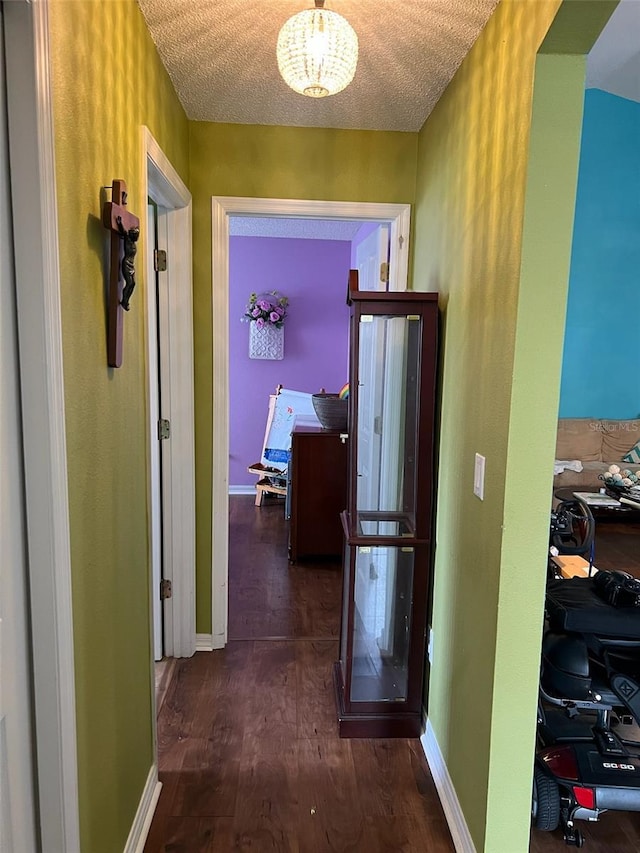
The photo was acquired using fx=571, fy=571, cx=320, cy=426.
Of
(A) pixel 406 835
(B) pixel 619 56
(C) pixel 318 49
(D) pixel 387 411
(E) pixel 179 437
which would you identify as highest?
(B) pixel 619 56

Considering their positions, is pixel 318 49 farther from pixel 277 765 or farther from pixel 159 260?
pixel 277 765

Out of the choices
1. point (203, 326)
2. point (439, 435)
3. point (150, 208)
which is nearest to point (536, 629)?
point (439, 435)

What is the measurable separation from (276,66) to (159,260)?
2.95 feet

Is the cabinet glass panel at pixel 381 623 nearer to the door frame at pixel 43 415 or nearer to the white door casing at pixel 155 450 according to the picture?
the white door casing at pixel 155 450

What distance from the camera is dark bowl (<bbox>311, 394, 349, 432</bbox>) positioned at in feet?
12.6

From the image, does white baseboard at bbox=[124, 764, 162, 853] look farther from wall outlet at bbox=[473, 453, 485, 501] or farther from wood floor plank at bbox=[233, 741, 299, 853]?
wall outlet at bbox=[473, 453, 485, 501]

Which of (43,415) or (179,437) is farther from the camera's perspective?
(179,437)

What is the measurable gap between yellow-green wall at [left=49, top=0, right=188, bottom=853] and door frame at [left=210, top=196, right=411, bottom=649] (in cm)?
74

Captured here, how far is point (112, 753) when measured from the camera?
4.79 feet

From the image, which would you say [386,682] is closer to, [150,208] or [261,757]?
[261,757]

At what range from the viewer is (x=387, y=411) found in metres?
2.27

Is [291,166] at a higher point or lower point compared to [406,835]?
higher

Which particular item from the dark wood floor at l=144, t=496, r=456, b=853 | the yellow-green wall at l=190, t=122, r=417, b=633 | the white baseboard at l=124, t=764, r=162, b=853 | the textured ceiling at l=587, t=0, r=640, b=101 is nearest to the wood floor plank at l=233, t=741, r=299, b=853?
the dark wood floor at l=144, t=496, r=456, b=853

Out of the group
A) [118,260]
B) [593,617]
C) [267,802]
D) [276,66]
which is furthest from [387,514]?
[276,66]
